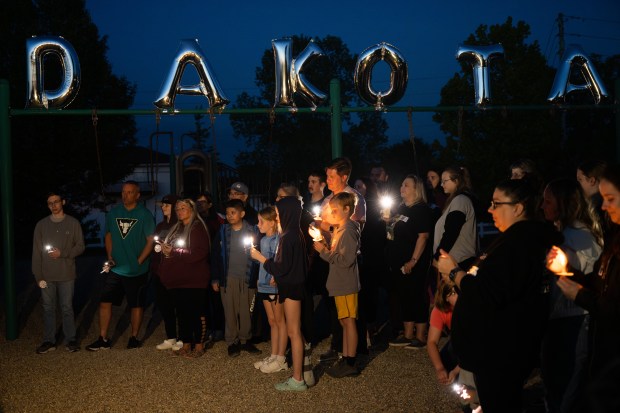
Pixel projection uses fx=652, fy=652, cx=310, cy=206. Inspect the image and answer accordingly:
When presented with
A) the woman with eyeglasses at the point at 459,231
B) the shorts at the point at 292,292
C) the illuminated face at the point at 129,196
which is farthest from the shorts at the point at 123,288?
the woman with eyeglasses at the point at 459,231

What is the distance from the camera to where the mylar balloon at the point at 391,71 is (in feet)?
30.2

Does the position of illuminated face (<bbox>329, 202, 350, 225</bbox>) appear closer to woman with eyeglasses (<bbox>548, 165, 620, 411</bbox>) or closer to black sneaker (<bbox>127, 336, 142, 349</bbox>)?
woman with eyeglasses (<bbox>548, 165, 620, 411</bbox>)

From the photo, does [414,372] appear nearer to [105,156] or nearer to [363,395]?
[363,395]

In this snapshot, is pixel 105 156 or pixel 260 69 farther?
pixel 260 69

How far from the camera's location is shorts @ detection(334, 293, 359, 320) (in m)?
6.64

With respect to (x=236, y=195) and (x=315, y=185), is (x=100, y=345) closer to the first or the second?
(x=236, y=195)

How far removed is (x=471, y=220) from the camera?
6641 millimetres

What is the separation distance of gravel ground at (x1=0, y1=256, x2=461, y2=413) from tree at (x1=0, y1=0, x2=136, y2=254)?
1502 centimetres

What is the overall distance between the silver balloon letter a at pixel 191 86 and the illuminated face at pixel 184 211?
5.41ft

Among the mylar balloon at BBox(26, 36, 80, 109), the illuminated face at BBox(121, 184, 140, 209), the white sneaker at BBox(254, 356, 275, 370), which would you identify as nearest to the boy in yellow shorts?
the white sneaker at BBox(254, 356, 275, 370)

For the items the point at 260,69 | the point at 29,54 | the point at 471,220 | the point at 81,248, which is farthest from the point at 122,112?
the point at 260,69

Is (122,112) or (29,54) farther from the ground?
(29,54)

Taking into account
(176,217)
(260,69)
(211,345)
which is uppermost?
(260,69)

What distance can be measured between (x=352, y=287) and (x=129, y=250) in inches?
130
